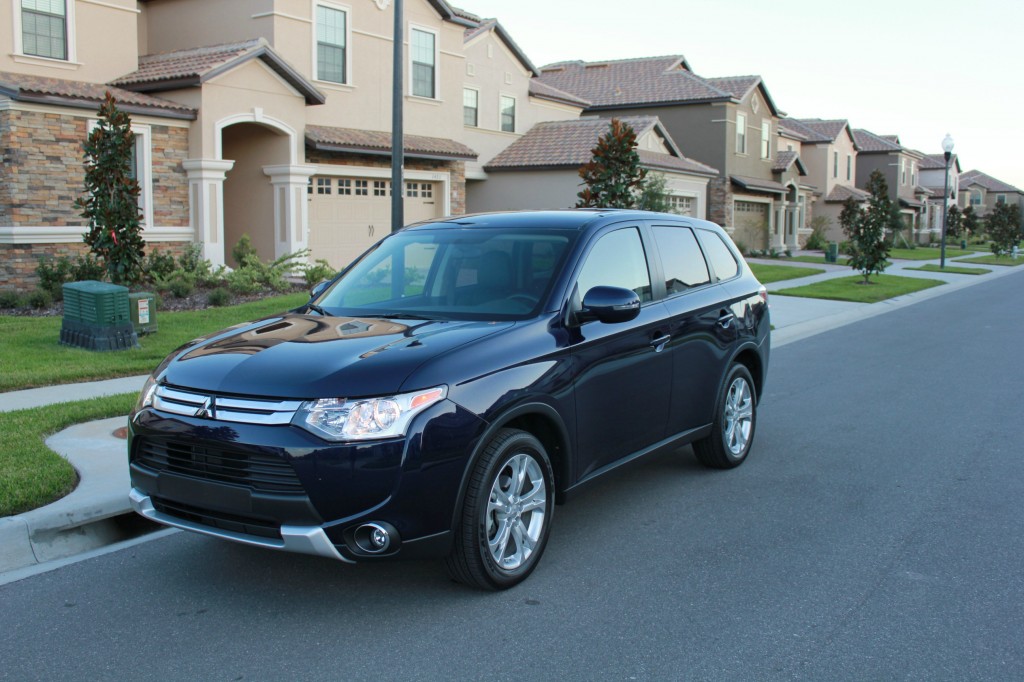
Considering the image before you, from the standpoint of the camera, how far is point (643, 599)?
4684 mm

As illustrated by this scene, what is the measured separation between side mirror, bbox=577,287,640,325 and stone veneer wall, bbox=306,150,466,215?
59.7 feet

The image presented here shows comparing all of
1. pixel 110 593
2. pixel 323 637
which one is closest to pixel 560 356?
pixel 323 637

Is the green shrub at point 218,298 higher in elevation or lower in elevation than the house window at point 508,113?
lower

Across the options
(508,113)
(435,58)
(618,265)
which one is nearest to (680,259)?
(618,265)

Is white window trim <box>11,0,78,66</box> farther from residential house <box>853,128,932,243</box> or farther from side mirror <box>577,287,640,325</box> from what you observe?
residential house <box>853,128,932,243</box>

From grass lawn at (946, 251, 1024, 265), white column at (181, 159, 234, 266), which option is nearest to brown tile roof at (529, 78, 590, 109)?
white column at (181, 159, 234, 266)

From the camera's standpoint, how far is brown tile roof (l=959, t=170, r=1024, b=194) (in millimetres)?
110938

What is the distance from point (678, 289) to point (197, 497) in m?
3.41

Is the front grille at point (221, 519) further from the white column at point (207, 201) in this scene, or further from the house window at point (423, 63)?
the house window at point (423, 63)

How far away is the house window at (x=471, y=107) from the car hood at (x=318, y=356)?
2505 centimetres

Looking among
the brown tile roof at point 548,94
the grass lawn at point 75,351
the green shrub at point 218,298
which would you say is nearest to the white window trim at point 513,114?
the brown tile roof at point 548,94

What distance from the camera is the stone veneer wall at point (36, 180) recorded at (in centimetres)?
1675

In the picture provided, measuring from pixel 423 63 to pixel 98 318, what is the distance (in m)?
16.4

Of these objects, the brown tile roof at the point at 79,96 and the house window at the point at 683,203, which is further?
the house window at the point at 683,203
